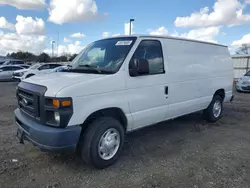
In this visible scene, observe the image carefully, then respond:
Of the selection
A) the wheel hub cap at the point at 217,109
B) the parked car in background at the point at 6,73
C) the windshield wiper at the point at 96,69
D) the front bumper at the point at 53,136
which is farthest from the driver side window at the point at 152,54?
the parked car in background at the point at 6,73

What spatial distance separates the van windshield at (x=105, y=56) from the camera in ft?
12.2

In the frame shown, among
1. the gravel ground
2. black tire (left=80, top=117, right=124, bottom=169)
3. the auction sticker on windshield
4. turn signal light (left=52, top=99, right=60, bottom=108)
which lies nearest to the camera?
turn signal light (left=52, top=99, right=60, bottom=108)

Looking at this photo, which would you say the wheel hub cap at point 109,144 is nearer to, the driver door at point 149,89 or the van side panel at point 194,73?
the driver door at point 149,89

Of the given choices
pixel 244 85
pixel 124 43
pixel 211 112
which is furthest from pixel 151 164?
pixel 244 85

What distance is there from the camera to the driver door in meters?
3.84

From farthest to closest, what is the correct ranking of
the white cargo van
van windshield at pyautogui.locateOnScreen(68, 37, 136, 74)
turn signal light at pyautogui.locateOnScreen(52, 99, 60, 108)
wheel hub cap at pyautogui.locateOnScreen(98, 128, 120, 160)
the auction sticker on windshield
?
the auction sticker on windshield
van windshield at pyautogui.locateOnScreen(68, 37, 136, 74)
wheel hub cap at pyautogui.locateOnScreen(98, 128, 120, 160)
the white cargo van
turn signal light at pyautogui.locateOnScreen(52, 99, 60, 108)

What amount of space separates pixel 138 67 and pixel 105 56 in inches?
28.6

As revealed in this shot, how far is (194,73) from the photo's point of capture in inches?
204

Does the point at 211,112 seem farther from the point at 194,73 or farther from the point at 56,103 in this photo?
the point at 56,103

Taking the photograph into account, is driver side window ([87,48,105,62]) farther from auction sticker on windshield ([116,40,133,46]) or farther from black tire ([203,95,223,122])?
black tire ([203,95,223,122])

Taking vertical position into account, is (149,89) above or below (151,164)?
above

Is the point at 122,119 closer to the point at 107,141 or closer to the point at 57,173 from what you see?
the point at 107,141

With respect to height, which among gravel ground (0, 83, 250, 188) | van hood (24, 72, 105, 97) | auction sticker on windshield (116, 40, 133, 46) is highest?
auction sticker on windshield (116, 40, 133, 46)

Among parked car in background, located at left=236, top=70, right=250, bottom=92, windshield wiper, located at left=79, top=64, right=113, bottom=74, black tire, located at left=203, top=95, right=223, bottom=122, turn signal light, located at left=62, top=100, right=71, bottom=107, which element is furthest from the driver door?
parked car in background, located at left=236, top=70, right=250, bottom=92
